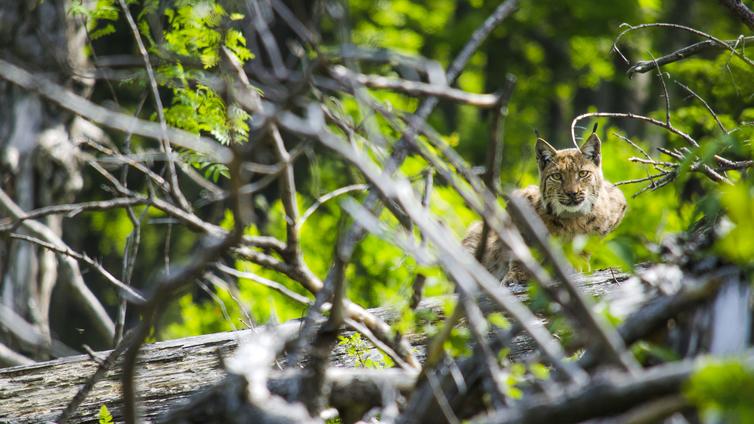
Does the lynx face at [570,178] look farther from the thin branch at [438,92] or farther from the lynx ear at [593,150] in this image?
the thin branch at [438,92]

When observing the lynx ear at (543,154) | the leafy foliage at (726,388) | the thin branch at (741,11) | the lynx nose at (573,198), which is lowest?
the leafy foliage at (726,388)

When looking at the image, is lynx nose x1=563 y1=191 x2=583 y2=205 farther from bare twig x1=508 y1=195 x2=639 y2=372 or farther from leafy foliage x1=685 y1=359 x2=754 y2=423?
leafy foliage x1=685 y1=359 x2=754 y2=423

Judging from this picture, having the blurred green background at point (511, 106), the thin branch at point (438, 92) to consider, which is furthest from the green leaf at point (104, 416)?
the blurred green background at point (511, 106)

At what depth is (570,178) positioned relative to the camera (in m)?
6.89

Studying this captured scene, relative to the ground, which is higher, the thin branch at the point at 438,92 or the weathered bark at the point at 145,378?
the weathered bark at the point at 145,378

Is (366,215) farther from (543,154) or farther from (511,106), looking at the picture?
(511,106)

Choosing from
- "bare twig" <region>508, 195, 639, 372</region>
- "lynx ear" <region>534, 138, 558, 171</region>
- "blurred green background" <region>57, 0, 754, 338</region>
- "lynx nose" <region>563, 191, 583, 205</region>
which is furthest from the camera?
"blurred green background" <region>57, 0, 754, 338</region>

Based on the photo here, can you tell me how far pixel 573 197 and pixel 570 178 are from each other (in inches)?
6.7

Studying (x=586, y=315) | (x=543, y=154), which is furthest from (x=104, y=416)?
(x=543, y=154)

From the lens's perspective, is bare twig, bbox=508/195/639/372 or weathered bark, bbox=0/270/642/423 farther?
weathered bark, bbox=0/270/642/423

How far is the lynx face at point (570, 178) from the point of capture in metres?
6.83

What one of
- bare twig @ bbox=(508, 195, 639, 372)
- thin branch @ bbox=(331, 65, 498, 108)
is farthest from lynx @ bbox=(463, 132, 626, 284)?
bare twig @ bbox=(508, 195, 639, 372)

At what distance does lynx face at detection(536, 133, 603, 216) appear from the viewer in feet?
22.4

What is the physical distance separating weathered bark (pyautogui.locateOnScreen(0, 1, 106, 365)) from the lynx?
409cm
